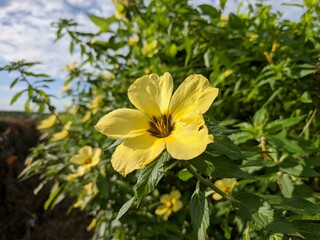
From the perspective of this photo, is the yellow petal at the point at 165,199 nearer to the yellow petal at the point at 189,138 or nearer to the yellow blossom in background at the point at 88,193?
the yellow blossom in background at the point at 88,193

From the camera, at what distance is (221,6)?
1769 millimetres

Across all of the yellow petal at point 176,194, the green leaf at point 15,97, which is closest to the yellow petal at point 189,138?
the yellow petal at point 176,194

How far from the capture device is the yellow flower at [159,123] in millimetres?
718

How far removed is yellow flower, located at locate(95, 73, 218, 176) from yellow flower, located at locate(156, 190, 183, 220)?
930 mm

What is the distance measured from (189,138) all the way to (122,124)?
143mm

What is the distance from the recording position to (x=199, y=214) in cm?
77

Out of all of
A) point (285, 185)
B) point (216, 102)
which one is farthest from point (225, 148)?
point (216, 102)

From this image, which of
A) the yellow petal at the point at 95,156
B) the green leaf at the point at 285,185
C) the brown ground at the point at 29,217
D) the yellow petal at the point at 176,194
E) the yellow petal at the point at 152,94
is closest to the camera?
the yellow petal at the point at 152,94

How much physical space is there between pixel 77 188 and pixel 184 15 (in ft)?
2.91

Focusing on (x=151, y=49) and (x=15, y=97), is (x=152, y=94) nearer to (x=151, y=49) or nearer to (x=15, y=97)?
(x=15, y=97)

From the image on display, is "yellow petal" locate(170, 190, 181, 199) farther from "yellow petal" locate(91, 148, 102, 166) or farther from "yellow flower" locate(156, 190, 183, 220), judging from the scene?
"yellow petal" locate(91, 148, 102, 166)

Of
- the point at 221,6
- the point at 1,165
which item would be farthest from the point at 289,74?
the point at 1,165

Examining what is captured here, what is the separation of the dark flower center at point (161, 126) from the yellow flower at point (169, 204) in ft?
3.02

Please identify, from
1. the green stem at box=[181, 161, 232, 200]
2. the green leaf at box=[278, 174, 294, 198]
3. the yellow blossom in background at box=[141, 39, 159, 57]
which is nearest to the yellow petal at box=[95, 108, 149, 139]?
the green stem at box=[181, 161, 232, 200]
